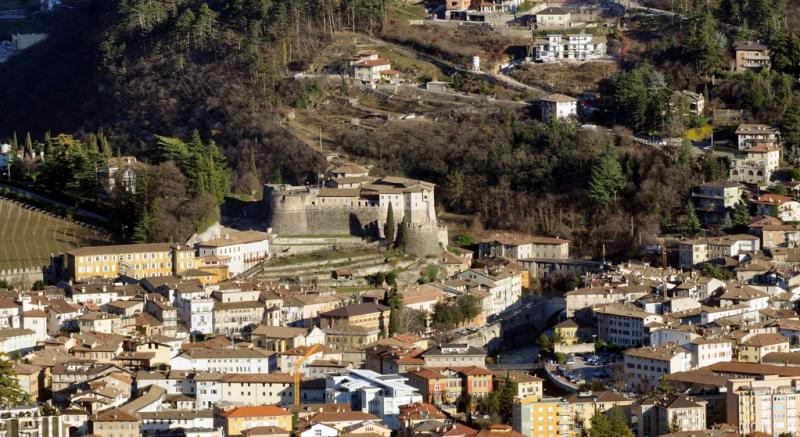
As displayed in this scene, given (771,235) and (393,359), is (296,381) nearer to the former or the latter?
(393,359)

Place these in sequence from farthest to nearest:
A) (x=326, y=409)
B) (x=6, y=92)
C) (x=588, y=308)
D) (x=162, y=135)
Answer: (x=6, y=92) → (x=162, y=135) → (x=588, y=308) → (x=326, y=409)

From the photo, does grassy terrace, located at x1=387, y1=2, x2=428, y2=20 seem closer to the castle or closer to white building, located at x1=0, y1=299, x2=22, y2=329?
the castle

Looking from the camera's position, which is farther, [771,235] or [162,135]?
[162,135]

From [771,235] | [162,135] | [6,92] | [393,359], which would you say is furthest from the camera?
[6,92]

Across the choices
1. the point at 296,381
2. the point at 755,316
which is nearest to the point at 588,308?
the point at 755,316

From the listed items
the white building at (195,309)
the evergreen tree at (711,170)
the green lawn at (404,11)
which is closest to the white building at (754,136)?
the evergreen tree at (711,170)

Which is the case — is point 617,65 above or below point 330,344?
above

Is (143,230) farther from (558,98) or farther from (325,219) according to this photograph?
(558,98)

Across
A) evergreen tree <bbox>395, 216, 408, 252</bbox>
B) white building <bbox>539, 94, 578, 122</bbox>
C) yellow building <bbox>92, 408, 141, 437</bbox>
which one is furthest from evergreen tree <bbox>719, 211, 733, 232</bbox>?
yellow building <bbox>92, 408, 141, 437</bbox>
